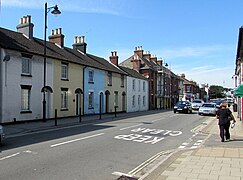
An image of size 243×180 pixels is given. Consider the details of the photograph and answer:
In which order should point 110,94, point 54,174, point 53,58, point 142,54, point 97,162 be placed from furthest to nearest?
point 142,54 → point 110,94 → point 53,58 → point 97,162 → point 54,174

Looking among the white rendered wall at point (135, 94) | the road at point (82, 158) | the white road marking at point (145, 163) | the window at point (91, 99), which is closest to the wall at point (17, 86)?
the window at point (91, 99)

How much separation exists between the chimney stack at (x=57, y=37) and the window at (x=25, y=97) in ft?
30.3

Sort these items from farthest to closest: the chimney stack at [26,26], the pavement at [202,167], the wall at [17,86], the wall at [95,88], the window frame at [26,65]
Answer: the wall at [95,88]
the chimney stack at [26,26]
the window frame at [26,65]
the wall at [17,86]
the pavement at [202,167]

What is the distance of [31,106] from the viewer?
21.4 meters

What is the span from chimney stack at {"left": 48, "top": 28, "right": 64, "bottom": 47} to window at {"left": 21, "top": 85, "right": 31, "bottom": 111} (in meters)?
9.25

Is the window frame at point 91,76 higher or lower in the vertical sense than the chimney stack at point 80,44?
lower

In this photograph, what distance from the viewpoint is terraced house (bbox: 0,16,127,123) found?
63.7ft

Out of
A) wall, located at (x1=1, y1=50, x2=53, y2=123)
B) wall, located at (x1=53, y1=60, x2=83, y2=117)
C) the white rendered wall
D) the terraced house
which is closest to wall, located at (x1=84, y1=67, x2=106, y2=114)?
the terraced house

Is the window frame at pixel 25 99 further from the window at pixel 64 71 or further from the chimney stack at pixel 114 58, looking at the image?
the chimney stack at pixel 114 58

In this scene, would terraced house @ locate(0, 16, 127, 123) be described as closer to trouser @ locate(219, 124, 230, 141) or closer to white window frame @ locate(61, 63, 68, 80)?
white window frame @ locate(61, 63, 68, 80)

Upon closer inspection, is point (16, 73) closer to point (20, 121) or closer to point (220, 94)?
point (20, 121)

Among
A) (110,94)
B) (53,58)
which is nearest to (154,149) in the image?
(53,58)

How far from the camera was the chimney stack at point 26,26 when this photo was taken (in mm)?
24031

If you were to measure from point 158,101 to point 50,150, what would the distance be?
49.2 metres
